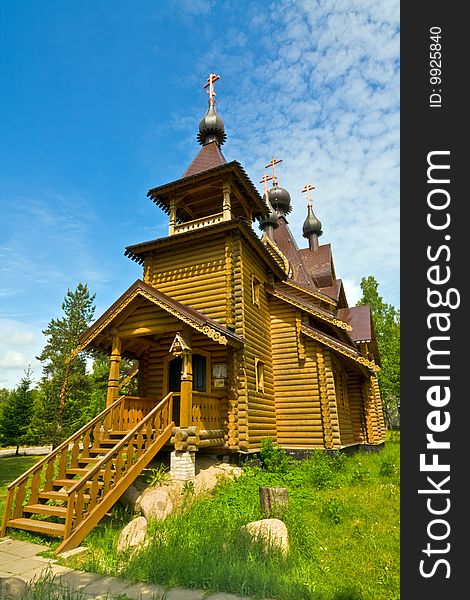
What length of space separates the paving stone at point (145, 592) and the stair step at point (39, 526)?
98.8 inches

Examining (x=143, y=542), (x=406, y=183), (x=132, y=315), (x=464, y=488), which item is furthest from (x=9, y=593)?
(x=132, y=315)

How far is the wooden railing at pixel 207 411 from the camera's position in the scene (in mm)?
10070

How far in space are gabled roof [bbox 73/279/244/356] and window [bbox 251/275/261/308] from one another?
2607 mm

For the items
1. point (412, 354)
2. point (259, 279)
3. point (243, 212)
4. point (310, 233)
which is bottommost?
point (412, 354)

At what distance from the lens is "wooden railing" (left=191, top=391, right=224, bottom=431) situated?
10.1m

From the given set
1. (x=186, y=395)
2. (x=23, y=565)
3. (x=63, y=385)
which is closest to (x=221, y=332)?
(x=186, y=395)

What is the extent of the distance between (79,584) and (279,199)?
23023 mm

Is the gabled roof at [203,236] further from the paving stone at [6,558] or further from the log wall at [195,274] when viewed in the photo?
the paving stone at [6,558]

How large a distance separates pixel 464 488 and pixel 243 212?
14087 mm

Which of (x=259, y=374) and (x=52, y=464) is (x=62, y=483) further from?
(x=259, y=374)

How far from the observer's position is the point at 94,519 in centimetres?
693

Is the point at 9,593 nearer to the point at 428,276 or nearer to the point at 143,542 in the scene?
the point at 143,542

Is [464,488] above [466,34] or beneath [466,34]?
beneath


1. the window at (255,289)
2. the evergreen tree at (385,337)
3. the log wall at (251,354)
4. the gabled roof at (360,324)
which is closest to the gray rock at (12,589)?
the log wall at (251,354)
